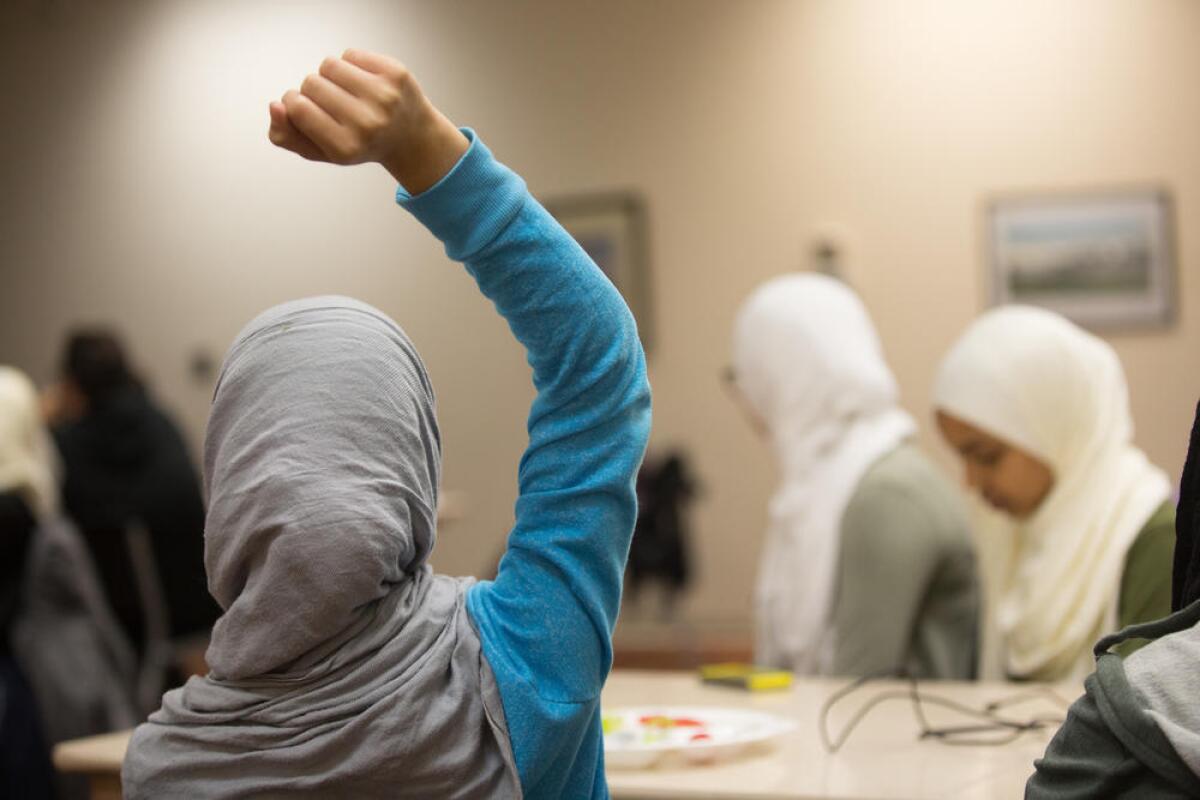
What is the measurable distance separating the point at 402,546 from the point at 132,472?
385cm

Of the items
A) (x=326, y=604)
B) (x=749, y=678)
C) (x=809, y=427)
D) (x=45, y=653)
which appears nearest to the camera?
(x=326, y=604)

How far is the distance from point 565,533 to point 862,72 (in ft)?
14.9

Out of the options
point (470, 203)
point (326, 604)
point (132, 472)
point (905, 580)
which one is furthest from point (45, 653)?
point (470, 203)

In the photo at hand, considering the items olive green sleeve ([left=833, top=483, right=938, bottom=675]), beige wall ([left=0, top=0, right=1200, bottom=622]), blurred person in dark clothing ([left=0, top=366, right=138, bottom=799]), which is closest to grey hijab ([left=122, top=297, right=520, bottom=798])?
olive green sleeve ([left=833, top=483, right=938, bottom=675])

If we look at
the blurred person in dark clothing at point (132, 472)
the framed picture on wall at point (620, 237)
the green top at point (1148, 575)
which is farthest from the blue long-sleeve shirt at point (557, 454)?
the framed picture on wall at point (620, 237)

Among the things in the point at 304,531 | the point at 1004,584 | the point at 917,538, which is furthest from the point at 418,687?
the point at 1004,584

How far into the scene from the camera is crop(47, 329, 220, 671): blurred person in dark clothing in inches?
171

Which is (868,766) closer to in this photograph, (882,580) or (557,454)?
(882,580)

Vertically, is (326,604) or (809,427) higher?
(326,604)

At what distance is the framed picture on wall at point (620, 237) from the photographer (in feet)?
18.1

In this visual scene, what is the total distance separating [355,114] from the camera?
2.86ft

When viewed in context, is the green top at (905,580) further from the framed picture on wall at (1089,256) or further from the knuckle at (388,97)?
the framed picture on wall at (1089,256)

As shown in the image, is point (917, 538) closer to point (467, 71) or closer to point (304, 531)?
point (304, 531)

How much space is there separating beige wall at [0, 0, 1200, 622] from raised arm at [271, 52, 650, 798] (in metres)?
4.27
